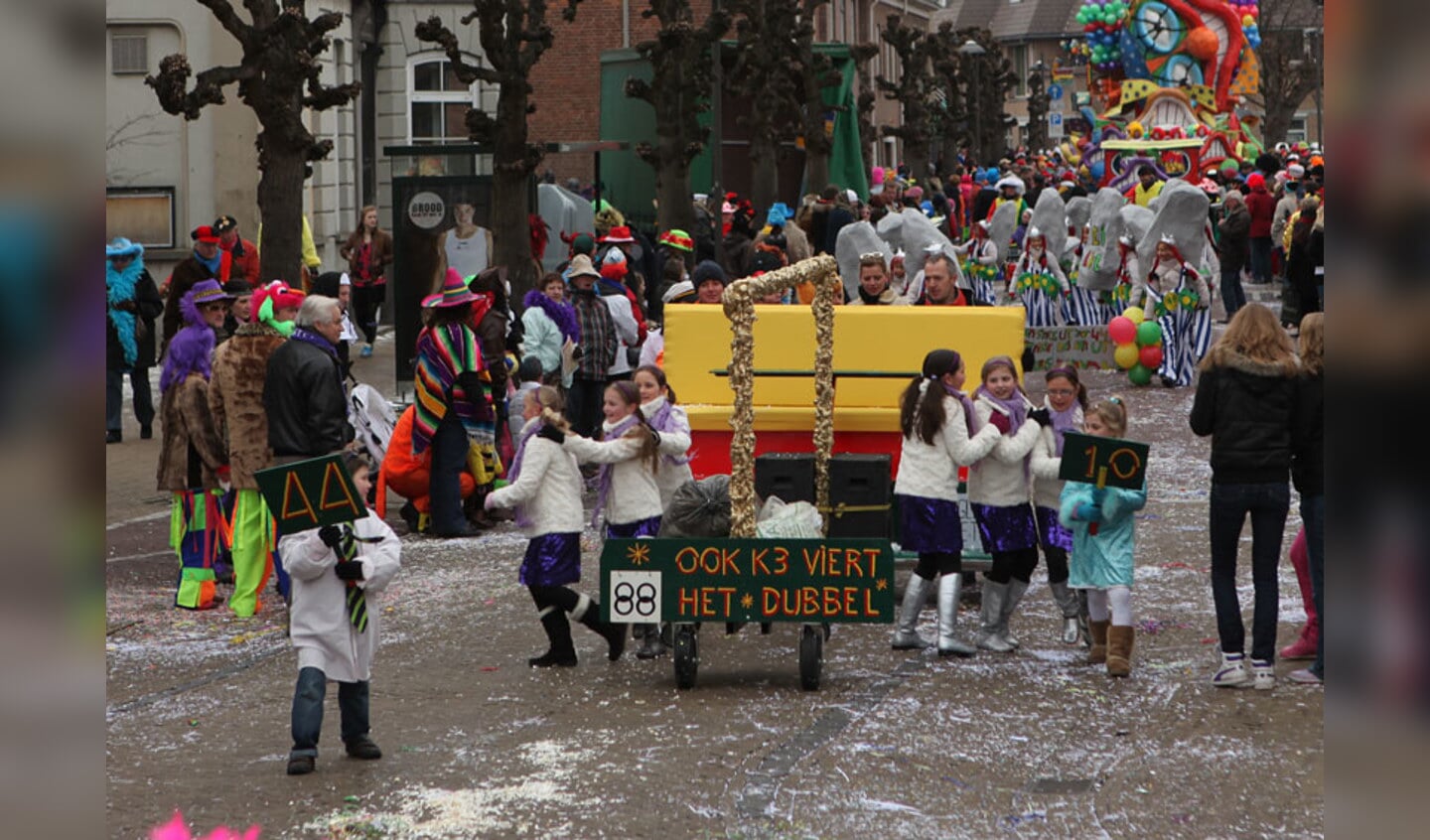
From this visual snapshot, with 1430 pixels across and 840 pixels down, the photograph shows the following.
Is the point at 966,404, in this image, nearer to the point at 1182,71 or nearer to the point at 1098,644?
the point at 1098,644

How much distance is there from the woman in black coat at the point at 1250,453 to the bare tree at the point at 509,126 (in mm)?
12701

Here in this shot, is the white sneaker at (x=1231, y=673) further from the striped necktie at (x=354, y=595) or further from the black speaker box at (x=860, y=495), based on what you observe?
the striped necktie at (x=354, y=595)

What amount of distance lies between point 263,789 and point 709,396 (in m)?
4.70

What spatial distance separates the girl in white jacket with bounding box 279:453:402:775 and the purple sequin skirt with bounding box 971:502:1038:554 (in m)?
3.18

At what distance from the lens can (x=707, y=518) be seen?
930 cm

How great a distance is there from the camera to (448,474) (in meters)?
13.2

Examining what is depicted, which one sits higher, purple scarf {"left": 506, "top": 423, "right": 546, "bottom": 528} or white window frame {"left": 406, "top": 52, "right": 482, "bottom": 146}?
white window frame {"left": 406, "top": 52, "right": 482, "bottom": 146}

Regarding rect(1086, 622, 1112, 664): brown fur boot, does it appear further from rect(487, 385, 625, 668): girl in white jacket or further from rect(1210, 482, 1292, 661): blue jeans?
rect(487, 385, 625, 668): girl in white jacket

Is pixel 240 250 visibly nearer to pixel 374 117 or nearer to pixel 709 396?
pixel 709 396

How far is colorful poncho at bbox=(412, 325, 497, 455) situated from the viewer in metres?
12.9

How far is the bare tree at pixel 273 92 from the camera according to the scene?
652 inches

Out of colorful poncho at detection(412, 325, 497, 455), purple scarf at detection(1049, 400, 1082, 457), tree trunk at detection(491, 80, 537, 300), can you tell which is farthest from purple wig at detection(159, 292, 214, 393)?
tree trunk at detection(491, 80, 537, 300)


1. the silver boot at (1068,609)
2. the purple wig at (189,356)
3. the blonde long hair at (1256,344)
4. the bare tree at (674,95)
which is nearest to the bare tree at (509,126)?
the bare tree at (674,95)
